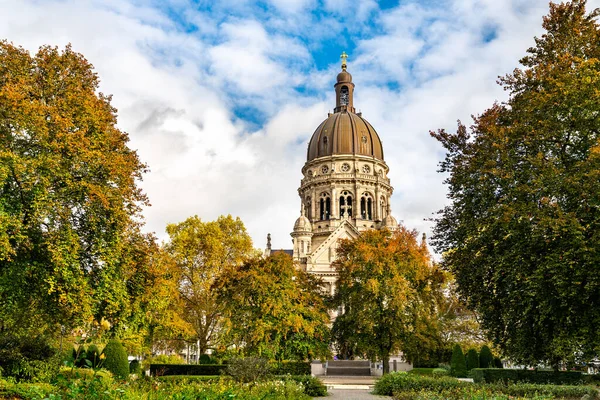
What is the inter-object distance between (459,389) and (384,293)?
647 inches

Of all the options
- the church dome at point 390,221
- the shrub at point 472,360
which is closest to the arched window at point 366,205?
the church dome at point 390,221

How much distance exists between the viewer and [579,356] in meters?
18.4

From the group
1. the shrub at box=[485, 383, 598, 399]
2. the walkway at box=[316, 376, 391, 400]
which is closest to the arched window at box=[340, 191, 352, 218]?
the walkway at box=[316, 376, 391, 400]

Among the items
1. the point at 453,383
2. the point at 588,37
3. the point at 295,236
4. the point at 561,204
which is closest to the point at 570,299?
the point at 561,204

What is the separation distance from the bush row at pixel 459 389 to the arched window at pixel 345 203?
188 feet

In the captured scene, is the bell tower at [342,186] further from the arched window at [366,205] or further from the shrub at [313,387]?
the shrub at [313,387]

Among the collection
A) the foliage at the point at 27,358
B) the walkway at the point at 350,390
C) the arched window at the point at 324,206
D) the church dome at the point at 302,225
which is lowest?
the walkway at the point at 350,390

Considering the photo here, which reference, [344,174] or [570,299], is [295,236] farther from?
[570,299]

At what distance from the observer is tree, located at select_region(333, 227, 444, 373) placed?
111 feet

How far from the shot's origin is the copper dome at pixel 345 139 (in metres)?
82.3

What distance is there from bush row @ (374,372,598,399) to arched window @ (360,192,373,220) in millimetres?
57510

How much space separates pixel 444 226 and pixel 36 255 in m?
16.1

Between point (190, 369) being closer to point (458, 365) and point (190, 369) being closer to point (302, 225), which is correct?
point (458, 365)

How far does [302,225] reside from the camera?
76938 millimetres
